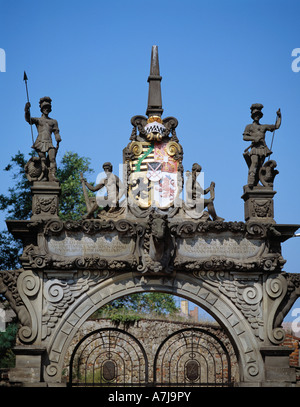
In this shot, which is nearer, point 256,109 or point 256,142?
point 256,142

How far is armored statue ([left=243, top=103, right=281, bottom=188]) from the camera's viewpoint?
16.0m

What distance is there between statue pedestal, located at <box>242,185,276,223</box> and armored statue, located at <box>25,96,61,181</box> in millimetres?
3971

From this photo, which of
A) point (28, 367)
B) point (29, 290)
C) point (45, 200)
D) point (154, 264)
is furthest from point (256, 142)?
point (28, 367)

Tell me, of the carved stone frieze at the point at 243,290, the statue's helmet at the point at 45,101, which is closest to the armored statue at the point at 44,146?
the statue's helmet at the point at 45,101

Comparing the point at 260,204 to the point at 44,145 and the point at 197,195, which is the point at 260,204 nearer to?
the point at 197,195

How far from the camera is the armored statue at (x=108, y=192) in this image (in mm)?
15625

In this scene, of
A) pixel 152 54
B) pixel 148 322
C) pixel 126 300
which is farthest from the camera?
pixel 126 300

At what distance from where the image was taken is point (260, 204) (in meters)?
15.9

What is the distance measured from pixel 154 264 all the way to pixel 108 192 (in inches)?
69.0

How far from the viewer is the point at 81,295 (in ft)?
50.1

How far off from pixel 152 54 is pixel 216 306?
567cm
